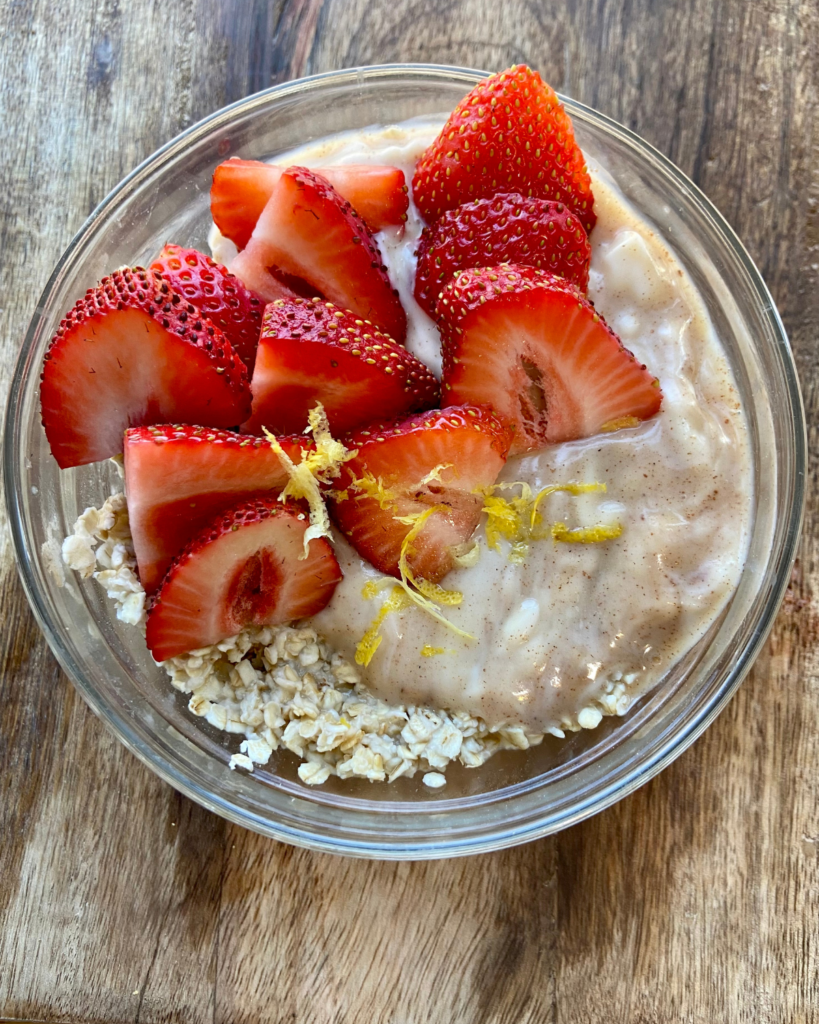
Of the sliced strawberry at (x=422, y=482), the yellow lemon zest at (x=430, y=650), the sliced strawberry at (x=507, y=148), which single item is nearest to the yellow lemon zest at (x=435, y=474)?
the sliced strawberry at (x=422, y=482)

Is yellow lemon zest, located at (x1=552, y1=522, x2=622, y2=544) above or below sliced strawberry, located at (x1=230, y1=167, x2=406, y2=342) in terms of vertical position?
below

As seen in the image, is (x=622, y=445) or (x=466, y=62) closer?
(x=622, y=445)

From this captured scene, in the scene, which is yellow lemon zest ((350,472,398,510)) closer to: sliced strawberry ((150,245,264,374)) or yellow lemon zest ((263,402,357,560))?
yellow lemon zest ((263,402,357,560))

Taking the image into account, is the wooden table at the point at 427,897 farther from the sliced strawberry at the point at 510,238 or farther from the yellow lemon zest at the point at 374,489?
the yellow lemon zest at the point at 374,489

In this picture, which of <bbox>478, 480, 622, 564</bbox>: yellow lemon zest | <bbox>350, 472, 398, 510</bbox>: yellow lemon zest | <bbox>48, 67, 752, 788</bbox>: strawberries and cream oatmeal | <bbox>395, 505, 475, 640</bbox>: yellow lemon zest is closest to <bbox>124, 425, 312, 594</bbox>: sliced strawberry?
<bbox>48, 67, 752, 788</bbox>: strawberries and cream oatmeal

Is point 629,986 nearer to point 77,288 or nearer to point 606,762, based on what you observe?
point 606,762

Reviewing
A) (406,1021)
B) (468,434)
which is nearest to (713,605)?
(468,434)
